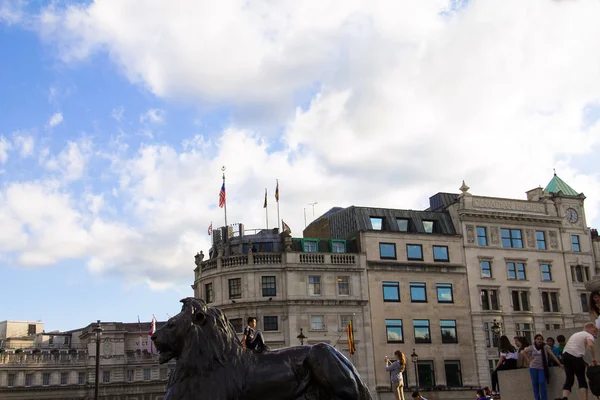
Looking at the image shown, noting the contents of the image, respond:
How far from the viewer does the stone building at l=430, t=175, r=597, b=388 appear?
60.7 metres

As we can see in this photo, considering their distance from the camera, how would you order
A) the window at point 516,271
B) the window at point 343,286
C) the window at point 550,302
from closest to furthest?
the window at point 343,286
the window at point 516,271
the window at point 550,302

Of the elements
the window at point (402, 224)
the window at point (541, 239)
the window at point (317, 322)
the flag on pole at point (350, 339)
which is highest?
the window at point (402, 224)

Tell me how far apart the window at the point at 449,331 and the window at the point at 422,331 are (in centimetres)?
143

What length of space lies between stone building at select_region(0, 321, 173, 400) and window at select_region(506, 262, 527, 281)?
35.6 m

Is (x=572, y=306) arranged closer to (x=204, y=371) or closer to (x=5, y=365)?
(x=5, y=365)

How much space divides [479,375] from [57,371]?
145ft

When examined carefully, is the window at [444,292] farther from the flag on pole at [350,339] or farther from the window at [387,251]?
the flag on pole at [350,339]

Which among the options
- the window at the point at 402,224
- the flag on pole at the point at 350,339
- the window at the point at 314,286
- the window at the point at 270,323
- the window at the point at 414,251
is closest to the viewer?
the flag on pole at the point at 350,339

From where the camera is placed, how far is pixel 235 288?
184 ft

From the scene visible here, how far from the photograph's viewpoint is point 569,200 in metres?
66.8

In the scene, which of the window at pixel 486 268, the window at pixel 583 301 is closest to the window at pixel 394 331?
the window at pixel 486 268

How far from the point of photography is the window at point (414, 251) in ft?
197

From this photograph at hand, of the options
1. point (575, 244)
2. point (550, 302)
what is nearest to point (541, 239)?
point (575, 244)

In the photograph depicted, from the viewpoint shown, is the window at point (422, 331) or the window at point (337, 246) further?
the window at point (337, 246)
